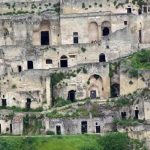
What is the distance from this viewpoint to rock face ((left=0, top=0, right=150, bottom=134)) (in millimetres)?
83062

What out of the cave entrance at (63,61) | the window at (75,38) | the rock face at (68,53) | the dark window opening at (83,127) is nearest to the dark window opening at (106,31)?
the rock face at (68,53)

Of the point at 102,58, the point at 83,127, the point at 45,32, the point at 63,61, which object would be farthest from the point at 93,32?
the point at 83,127

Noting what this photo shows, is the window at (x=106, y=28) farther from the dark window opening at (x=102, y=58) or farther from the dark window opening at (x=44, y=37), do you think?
the dark window opening at (x=44, y=37)

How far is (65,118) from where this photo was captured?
264ft

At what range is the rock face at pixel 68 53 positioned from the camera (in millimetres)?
83062

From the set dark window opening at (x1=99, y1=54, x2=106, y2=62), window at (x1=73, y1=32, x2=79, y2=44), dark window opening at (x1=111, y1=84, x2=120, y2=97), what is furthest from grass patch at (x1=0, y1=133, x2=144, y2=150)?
window at (x1=73, y1=32, x2=79, y2=44)

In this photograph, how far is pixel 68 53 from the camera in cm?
8644

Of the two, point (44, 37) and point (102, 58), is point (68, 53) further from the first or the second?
point (44, 37)

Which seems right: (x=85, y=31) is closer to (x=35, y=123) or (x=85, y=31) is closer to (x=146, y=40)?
(x=146, y=40)

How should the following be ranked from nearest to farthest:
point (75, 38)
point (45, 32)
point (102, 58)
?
point (102, 58), point (75, 38), point (45, 32)

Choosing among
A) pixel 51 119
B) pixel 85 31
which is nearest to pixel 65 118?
pixel 51 119

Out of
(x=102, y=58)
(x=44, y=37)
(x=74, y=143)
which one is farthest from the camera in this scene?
(x=44, y=37)

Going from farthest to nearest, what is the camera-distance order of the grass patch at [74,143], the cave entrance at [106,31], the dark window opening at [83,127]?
the cave entrance at [106,31] < the dark window opening at [83,127] < the grass patch at [74,143]

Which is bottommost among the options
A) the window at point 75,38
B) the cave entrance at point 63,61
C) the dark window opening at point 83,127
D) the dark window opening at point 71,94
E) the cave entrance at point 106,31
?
the dark window opening at point 83,127
